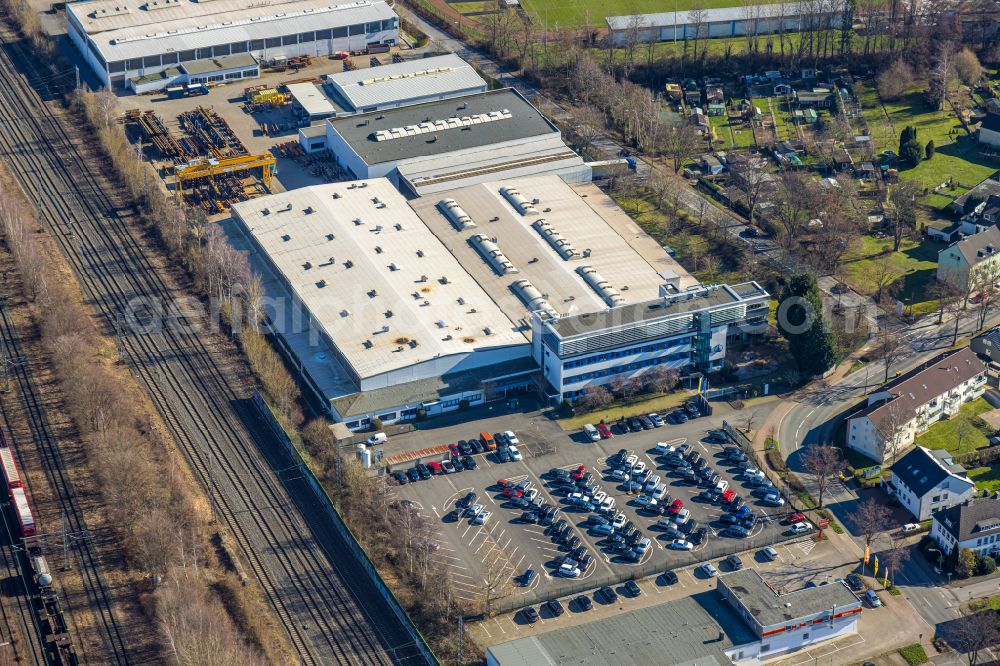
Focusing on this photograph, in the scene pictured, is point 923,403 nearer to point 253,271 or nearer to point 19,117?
point 253,271

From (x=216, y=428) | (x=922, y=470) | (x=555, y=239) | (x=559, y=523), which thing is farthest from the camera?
(x=555, y=239)

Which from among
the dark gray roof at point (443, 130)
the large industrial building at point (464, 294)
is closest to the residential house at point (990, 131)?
the large industrial building at point (464, 294)

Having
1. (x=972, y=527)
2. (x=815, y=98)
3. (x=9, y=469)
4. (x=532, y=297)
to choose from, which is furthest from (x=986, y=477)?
(x=9, y=469)

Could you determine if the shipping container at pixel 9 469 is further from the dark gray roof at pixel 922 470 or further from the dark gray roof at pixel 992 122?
the dark gray roof at pixel 992 122

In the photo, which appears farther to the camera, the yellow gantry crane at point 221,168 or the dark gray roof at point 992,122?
the dark gray roof at point 992,122

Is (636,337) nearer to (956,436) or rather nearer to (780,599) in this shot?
(956,436)

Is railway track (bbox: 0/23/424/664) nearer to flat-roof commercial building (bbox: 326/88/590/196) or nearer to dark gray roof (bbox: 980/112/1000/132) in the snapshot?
flat-roof commercial building (bbox: 326/88/590/196)
